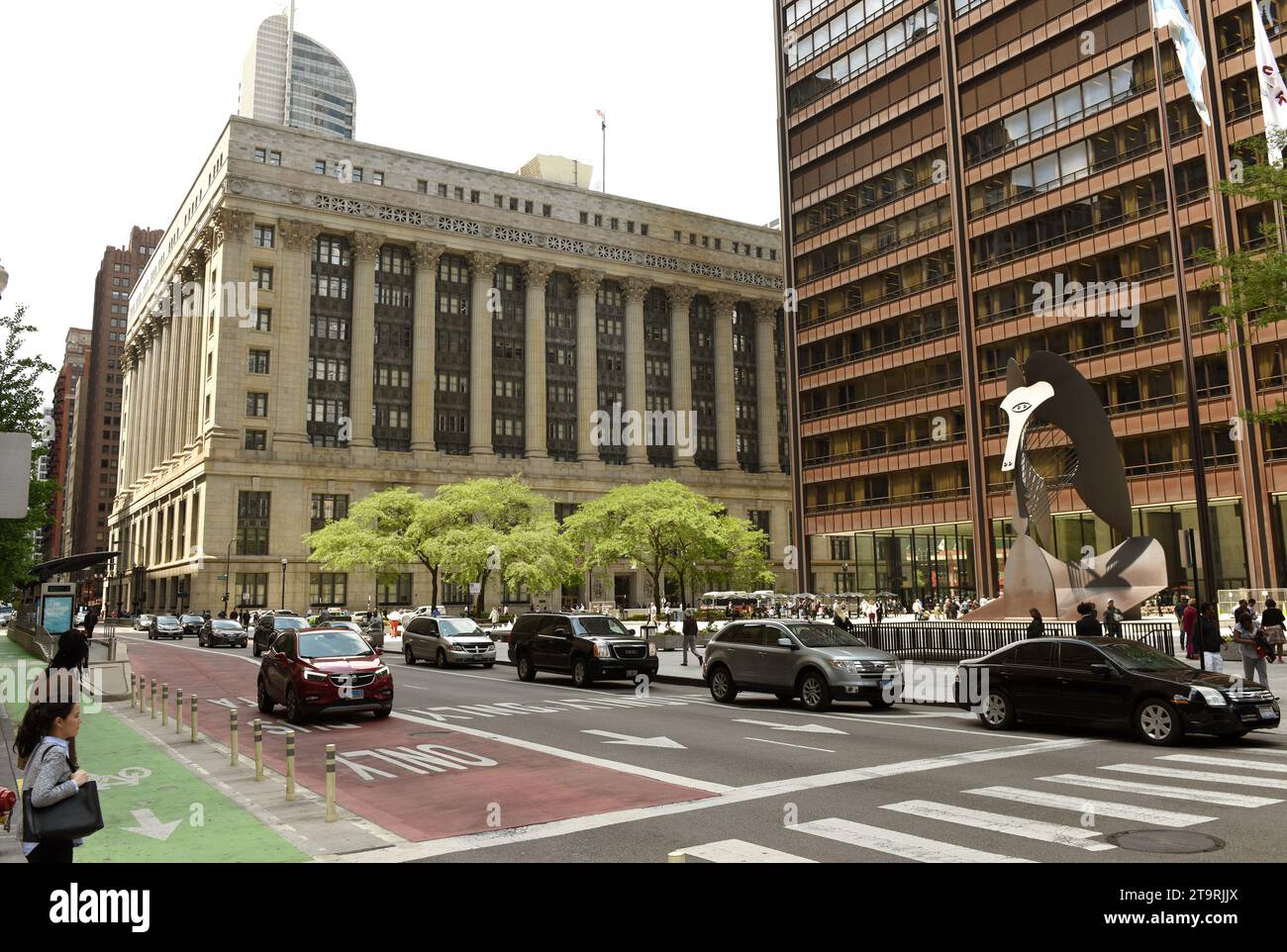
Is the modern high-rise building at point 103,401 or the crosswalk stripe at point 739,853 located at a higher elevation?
the modern high-rise building at point 103,401

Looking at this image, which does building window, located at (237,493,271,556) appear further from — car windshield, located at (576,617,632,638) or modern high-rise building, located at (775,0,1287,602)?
car windshield, located at (576,617,632,638)

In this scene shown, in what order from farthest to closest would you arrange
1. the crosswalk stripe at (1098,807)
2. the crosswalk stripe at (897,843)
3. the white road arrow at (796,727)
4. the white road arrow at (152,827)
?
the white road arrow at (796,727), the white road arrow at (152,827), the crosswalk stripe at (1098,807), the crosswalk stripe at (897,843)

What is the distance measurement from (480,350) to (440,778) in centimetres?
8786

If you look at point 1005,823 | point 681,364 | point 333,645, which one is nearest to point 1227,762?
point 1005,823

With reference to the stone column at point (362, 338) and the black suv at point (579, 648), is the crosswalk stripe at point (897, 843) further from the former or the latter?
the stone column at point (362, 338)

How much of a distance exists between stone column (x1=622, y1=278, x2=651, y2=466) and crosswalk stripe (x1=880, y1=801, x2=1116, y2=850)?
94.4 m

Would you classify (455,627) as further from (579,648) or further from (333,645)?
(333,645)

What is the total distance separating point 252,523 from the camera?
8481 cm

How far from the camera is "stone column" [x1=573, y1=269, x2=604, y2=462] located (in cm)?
10125

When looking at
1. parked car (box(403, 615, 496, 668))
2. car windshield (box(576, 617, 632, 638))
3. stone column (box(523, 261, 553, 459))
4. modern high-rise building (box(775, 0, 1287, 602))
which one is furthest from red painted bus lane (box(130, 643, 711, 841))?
stone column (box(523, 261, 553, 459))

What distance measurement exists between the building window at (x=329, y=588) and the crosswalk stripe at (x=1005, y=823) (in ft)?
269

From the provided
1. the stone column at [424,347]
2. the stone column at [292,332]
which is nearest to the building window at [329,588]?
the stone column at [292,332]

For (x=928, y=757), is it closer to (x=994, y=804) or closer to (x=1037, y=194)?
(x=994, y=804)

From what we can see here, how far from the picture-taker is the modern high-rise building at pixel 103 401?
174 m
